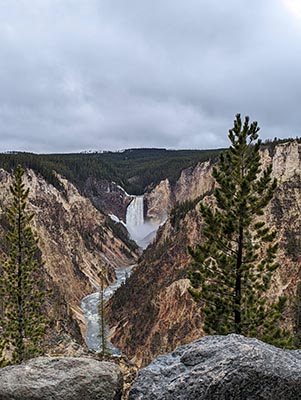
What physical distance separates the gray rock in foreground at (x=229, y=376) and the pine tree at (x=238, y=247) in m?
8.22

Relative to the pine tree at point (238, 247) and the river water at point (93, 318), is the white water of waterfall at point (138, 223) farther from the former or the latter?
the pine tree at point (238, 247)

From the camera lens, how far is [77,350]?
2430 centimetres

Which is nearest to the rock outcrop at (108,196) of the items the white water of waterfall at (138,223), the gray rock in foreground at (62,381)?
the white water of waterfall at (138,223)

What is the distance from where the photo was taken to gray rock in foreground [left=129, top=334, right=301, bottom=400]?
5.87 metres

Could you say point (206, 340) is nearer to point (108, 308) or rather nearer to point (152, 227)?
point (108, 308)

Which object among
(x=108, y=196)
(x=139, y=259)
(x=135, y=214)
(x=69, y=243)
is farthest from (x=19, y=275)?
(x=108, y=196)

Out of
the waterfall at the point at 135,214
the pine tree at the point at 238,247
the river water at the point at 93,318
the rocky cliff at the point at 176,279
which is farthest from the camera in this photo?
the waterfall at the point at 135,214

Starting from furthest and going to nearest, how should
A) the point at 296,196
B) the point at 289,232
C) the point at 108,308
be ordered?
the point at 108,308 → the point at 296,196 → the point at 289,232

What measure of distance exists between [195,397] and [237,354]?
89 cm

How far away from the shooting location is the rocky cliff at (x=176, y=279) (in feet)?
134

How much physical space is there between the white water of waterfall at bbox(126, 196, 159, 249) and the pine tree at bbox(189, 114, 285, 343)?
11469 cm

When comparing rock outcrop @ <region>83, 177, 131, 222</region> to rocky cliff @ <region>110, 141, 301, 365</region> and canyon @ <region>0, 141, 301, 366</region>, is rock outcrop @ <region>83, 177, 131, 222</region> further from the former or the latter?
rocky cliff @ <region>110, 141, 301, 365</region>

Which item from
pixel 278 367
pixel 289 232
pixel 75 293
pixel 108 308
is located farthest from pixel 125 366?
pixel 75 293

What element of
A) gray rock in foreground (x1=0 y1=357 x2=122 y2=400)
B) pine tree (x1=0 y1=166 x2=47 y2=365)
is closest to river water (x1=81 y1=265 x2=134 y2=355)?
pine tree (x1=0 y1=166 x2=47 y2=365)
